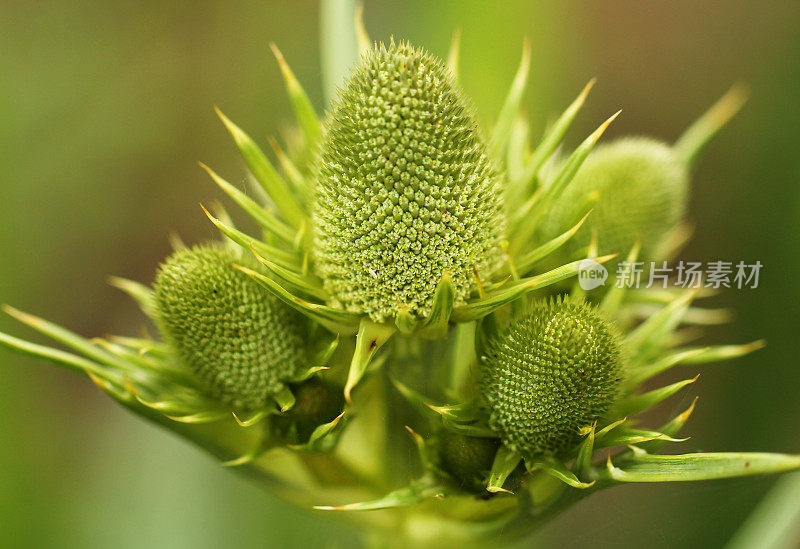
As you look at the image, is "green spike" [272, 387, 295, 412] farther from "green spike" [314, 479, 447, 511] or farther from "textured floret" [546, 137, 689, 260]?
"textured floret" [546, 137, 689, 260]

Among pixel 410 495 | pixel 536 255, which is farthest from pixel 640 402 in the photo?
pixel 410 495

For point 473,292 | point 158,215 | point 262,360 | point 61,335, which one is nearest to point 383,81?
point 473,292

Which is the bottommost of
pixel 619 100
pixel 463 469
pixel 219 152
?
pixel 463 469

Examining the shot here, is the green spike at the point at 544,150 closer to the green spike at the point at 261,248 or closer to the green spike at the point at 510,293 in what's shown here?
the green spike at the point at 510,293

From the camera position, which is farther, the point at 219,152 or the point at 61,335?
the point at 219,152

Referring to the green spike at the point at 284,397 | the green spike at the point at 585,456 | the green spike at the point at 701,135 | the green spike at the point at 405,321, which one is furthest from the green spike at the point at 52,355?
the green spike at the point at 701,135

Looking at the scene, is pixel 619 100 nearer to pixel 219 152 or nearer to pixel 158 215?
pixel 219 152
